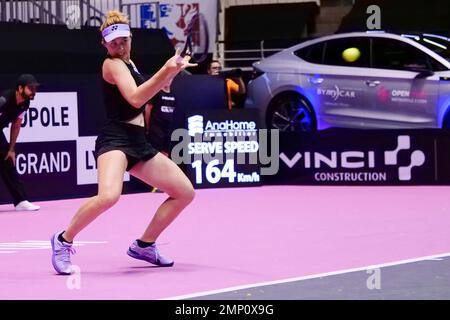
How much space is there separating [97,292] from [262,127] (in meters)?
12.3

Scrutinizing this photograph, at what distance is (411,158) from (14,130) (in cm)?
667

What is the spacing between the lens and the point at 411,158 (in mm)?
19719

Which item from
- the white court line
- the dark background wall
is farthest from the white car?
the white court line

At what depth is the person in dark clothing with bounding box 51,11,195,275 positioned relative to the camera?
980cm

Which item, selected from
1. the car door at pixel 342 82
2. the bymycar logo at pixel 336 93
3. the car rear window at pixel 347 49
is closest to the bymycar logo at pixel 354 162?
the car door at pixel 342 82

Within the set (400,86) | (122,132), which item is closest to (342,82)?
(400,86)

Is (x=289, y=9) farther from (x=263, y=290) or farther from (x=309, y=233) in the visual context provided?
(x=263, y=290)

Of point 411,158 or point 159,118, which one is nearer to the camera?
point 159,118

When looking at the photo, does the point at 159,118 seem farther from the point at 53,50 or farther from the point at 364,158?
the point at 364,158

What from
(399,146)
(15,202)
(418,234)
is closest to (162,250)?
(418,234)

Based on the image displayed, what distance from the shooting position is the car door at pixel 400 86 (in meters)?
20.2

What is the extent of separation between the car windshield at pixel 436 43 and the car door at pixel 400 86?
0.35m

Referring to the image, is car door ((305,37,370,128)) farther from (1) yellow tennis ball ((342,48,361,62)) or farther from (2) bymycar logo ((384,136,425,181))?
(2) bymycar logo ((384,136,425,181))

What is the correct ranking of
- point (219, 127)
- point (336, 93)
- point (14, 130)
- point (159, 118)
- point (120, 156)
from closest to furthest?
1. point (120, 156)
2. point (14, 130)
3. point (159, 118)
4. point (219, 127)
5. point (336, 93)
